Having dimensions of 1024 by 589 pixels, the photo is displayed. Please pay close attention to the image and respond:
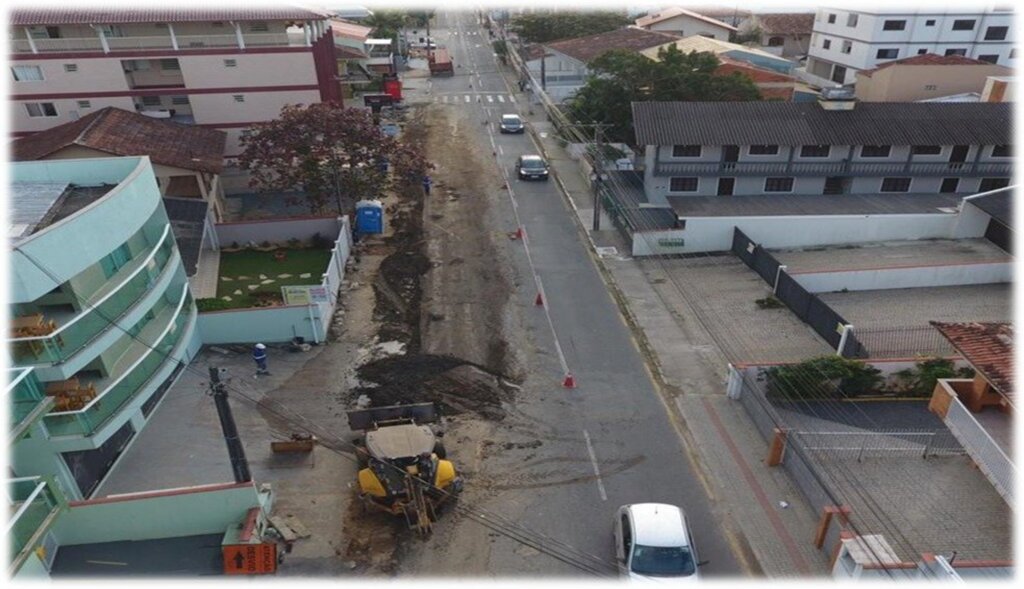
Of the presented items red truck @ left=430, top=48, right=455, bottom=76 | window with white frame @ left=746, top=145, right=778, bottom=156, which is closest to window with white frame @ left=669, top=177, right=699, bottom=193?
window with white frame @ left=746, top=145, right=778, bottom=156

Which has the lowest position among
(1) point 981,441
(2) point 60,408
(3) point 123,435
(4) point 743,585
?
(4) point 743,585

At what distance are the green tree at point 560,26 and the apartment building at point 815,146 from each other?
42.6 metres

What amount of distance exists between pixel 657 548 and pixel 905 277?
60.8 ft

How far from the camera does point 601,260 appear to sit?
28.1 metres

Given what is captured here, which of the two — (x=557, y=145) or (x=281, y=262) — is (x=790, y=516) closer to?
(x=281, y=262)

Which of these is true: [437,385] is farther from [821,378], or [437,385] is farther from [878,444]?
[878,444]

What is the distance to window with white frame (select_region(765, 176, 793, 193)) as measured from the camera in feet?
106

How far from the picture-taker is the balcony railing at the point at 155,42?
3170cm

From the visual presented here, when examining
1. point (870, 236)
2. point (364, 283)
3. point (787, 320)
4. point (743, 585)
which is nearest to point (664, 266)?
point (787, 320)

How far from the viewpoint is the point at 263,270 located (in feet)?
86.7

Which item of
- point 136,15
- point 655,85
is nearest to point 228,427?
point 136,15

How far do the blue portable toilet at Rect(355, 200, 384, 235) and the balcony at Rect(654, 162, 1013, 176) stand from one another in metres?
14.2

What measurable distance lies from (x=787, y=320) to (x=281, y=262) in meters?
21.0

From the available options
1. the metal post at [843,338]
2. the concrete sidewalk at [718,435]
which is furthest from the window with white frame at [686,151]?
the metal post at [843,338]
